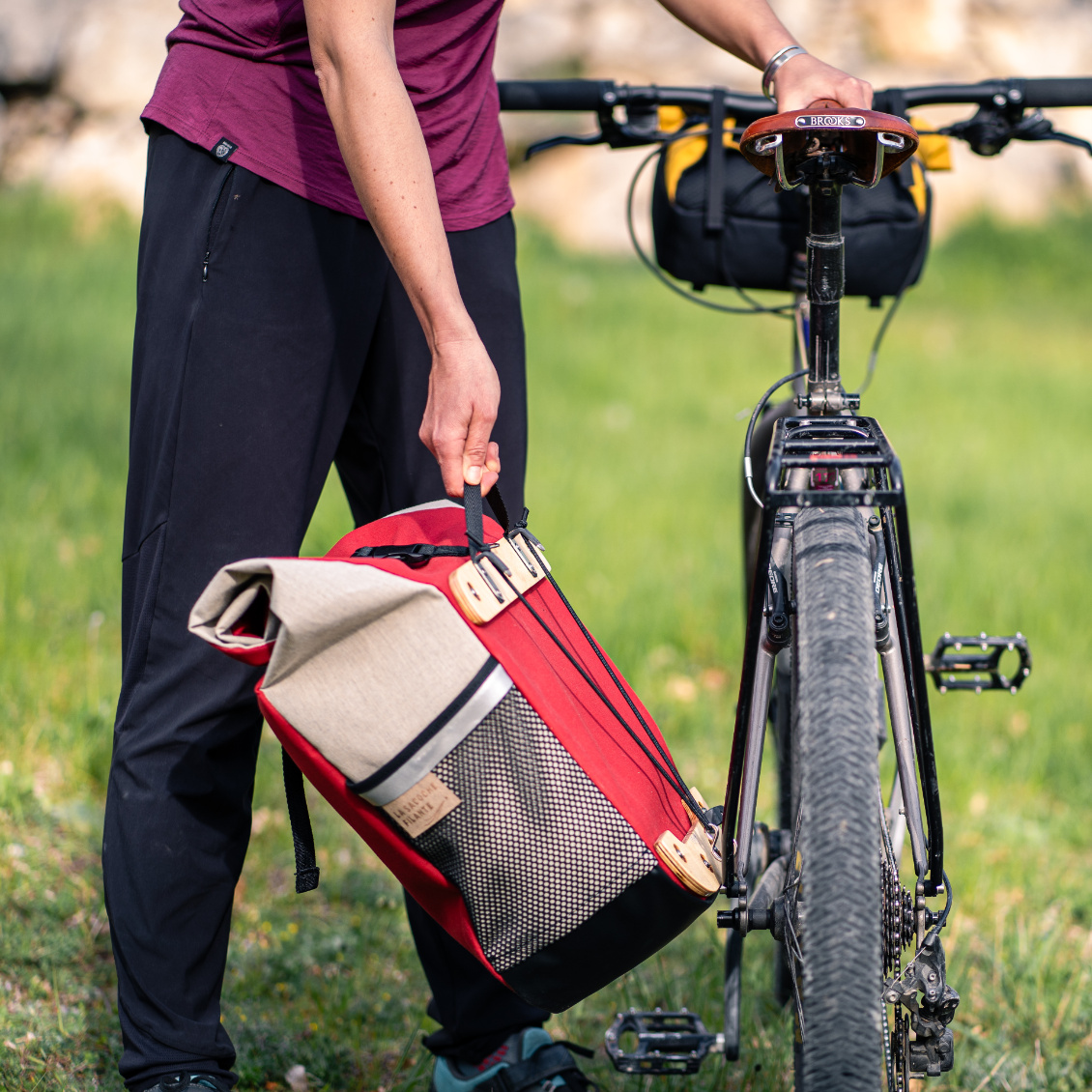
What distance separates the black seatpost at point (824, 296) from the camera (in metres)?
1.60

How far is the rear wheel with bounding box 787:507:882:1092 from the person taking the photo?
1.18 metres

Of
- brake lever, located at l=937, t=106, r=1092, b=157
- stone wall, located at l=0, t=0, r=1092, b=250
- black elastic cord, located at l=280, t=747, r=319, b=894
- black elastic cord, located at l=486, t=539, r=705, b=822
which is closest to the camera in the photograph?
black elastic cord, located at l=486, t=539, r=705, b=822

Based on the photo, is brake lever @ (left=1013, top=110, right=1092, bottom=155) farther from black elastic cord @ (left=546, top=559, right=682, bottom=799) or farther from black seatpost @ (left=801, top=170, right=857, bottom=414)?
black elastic cord @ (left=546, top=559, right=682, bottom=799)

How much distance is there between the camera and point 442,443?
1464 mm

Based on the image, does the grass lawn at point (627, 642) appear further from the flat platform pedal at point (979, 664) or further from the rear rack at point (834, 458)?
the rear rack at point (834, 458)

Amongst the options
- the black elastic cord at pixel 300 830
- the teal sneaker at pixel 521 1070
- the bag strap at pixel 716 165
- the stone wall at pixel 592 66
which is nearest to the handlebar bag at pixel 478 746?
the black elastic cord at pixel 300 830

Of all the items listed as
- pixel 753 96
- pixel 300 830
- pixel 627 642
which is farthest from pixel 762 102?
pixel 627 642

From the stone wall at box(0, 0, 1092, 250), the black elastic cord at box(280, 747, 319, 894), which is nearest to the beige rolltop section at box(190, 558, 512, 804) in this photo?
the black elastic cord at box(280, 747, 319, 894)

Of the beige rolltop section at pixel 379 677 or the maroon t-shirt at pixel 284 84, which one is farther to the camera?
the maroon t-shirt at pixel 284 84

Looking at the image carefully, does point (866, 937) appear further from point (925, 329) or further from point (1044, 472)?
point (925, 329)

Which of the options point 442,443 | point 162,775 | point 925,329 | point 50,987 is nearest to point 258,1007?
point 50,987

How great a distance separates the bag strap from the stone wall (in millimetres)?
10146

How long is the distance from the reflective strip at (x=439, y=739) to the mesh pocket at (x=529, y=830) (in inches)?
0.4

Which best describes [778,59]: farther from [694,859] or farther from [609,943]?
[609,943]
